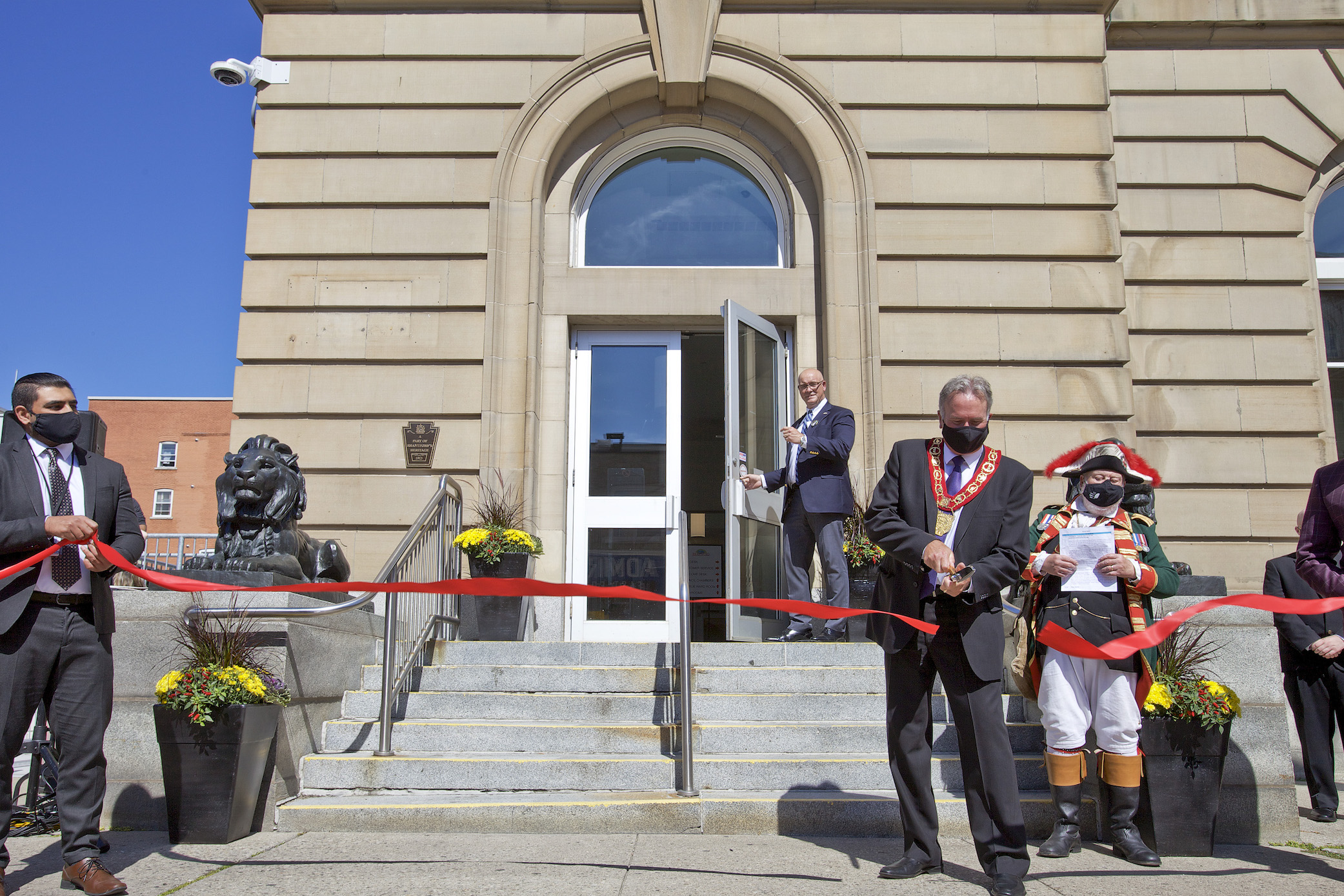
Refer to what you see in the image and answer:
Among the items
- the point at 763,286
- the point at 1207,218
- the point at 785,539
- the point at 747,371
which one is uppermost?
the point at 1207,218

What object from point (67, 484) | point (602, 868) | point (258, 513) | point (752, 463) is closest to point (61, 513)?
point (67, 484)

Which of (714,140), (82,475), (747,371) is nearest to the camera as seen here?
(82,475)

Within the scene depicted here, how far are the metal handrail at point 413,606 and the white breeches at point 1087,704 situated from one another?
3.32m

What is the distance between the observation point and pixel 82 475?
4277 mm

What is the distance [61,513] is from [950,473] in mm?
3791

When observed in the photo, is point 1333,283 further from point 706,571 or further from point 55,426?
point 55,426

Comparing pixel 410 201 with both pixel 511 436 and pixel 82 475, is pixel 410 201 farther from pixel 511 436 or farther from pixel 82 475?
pixel 82 475

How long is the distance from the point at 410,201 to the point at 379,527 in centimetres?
317

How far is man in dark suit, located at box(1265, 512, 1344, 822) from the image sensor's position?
18.8 feet

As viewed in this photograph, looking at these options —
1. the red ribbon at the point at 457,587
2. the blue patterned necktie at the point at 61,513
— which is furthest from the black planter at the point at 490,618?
the blue patterned necktie at the point at 61,513

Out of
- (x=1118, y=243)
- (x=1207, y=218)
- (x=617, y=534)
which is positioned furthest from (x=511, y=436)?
(x=1207, y=218)

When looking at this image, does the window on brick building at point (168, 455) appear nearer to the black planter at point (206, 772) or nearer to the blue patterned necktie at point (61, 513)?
the black planter at point (206, 772)

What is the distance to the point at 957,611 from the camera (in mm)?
3998

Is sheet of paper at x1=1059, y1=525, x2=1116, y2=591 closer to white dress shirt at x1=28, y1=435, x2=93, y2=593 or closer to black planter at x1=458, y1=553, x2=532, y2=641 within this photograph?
black planter at x1=458, y1=553, x2=532, y2=641
